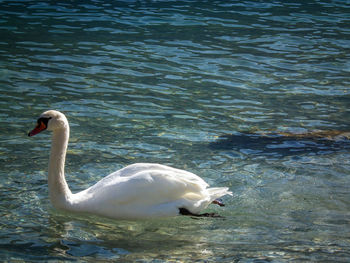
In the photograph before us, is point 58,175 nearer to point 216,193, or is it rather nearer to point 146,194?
point 146,194

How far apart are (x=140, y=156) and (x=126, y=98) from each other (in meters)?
1.99

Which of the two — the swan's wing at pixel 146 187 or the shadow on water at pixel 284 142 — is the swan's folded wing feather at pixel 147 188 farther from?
the shadow on water at pixel 284 142

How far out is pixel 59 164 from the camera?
5.18m

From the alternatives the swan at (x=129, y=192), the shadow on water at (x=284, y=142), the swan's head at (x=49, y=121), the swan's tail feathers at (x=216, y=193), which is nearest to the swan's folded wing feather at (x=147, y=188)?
the swan at (x=129, y=192)

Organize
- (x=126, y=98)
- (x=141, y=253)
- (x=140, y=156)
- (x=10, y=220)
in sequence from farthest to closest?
(x=126, y=98)
(x=140, y=156)
(x=10, y=220)
(x=141, y=253)

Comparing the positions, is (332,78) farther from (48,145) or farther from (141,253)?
(141,253)

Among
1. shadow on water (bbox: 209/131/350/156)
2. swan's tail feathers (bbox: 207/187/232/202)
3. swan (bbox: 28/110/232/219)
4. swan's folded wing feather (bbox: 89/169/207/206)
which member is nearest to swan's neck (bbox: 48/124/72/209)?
swan (bbox: 28/110/232/219)

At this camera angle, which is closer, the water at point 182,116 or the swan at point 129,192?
the water at point 182,116

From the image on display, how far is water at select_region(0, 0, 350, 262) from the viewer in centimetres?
482

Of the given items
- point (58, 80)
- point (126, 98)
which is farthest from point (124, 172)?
point (58, 80)

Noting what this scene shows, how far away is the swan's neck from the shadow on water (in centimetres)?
221

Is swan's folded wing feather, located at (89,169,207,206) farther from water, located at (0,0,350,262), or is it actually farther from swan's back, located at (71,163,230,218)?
water, located at (0,0,350,262)

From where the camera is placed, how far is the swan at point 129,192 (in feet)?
16.6

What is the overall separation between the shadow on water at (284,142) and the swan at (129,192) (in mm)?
1753
